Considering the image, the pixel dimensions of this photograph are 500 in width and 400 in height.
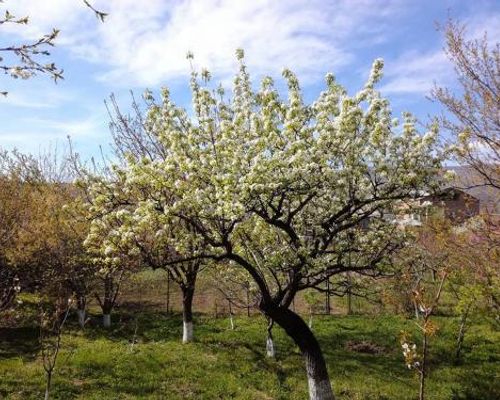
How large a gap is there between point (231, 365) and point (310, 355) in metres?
5.29

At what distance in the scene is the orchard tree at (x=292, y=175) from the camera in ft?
39.3

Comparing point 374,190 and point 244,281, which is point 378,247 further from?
point 244,281

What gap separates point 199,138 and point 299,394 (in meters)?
8.89

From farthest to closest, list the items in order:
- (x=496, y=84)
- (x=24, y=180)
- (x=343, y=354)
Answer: (x=24, y=180), (x=343, y=354), (x=496, y=84)

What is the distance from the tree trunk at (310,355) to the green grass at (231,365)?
1.75 metres

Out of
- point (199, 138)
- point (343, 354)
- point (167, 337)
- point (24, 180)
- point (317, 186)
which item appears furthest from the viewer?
Answer: point (24, 180)

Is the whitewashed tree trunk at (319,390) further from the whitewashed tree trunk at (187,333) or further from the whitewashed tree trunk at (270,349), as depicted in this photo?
the whitewashed tree trunk at (187,333)

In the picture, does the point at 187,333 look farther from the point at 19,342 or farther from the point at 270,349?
the point at 19,342

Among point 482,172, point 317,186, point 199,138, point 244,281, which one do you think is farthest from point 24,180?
point 482,172

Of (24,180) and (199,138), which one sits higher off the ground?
(24,180)

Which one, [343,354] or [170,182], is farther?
[343,354]

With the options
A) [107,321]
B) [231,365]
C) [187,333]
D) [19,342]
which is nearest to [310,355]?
[231,365]

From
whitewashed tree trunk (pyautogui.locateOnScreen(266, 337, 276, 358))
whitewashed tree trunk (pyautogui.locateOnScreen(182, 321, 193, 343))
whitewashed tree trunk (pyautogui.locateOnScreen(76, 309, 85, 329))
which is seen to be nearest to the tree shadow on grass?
whitewashed tree trunk (pyautogui.locateOnScreen(76, 309, 85, 329))

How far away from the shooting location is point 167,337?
23344 mm
